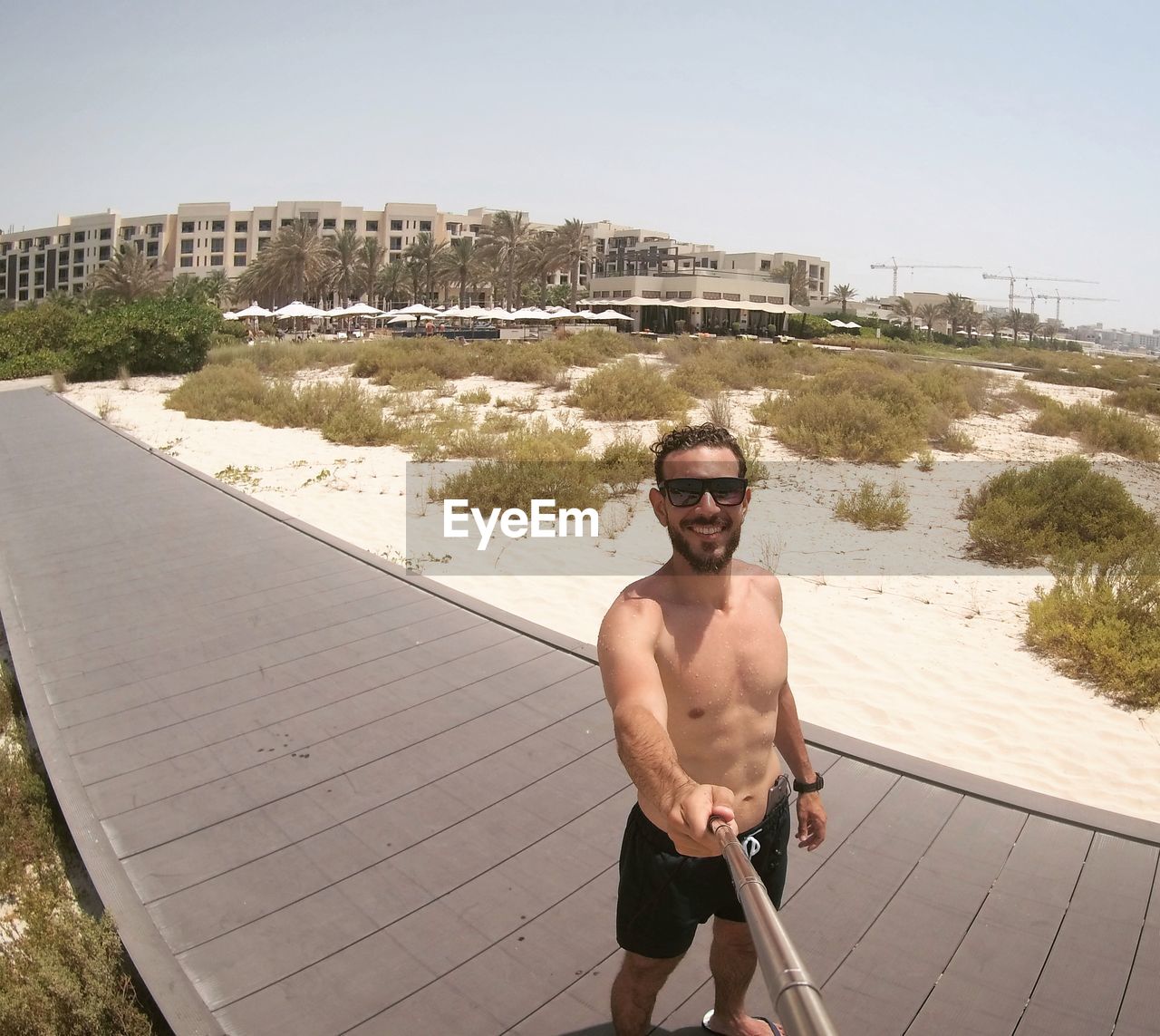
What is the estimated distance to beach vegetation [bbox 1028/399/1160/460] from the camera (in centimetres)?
1482

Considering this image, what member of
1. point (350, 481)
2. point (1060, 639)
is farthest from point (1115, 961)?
point (350, 481)

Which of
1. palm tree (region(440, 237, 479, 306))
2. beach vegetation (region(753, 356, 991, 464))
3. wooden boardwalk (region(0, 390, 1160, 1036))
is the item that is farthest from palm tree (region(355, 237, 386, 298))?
wooden boardwalk (region(0, 390, 1160, 1036))

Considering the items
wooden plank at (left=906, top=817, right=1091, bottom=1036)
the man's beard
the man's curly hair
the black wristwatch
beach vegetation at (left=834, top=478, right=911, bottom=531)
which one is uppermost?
the man's curly hair

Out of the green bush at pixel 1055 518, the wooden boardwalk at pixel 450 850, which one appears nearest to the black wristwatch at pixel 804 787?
the wooden boardwalk at pixel 450 850

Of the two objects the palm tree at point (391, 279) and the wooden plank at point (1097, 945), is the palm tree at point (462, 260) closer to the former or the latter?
the palm tree at point (391, 279)

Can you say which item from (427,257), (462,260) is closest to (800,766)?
(462,260)

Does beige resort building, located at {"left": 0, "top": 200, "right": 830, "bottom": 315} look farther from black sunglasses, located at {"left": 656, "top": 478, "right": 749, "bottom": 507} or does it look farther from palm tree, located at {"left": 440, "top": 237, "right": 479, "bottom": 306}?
black sunglasses, located at {"left": 656, "top": 478, "right": 749, "bottom": 507}

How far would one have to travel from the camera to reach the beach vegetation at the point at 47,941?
2516mm

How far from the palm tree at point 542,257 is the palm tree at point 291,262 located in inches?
541

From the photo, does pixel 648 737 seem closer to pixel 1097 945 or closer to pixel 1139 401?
pixel 1097 945

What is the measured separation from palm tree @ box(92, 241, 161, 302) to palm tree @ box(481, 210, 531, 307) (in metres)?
22.1

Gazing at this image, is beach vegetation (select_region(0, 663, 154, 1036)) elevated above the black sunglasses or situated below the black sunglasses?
below

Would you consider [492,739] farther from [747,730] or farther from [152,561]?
[152,561]

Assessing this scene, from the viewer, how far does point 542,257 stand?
62312mm
